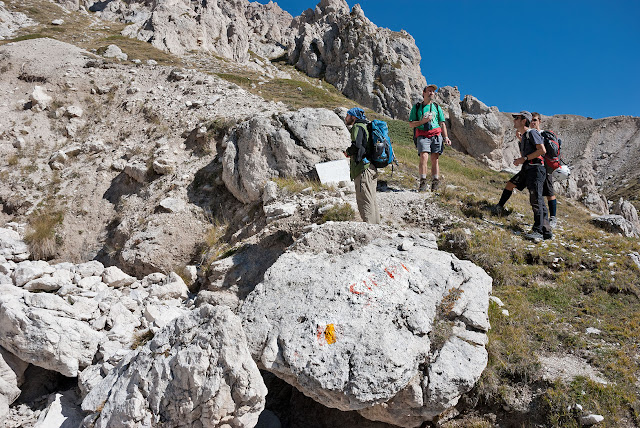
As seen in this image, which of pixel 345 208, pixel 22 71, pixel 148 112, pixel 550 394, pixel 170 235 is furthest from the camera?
pixel 22 71

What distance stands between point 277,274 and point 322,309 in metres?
0.93

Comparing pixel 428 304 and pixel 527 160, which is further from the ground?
pixel 527 160

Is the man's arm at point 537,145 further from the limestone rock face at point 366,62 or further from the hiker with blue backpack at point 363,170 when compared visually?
the limestone rock face at point 366,62

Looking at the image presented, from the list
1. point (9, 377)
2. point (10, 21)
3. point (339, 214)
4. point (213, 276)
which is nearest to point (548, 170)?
point (339, 214)

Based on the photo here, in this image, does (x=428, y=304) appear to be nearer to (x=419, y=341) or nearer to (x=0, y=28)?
(x=419, y=341)

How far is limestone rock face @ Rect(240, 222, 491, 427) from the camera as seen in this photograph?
4.01m

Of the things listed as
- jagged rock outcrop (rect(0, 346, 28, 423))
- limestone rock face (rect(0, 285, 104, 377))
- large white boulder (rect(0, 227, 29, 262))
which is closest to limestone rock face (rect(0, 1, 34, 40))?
large white boulder (rect(0, 227, 29, 262))

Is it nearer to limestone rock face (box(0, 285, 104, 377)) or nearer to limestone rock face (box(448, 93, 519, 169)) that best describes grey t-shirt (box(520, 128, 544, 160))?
limestone rock face (box(0, 285, 104, 377))

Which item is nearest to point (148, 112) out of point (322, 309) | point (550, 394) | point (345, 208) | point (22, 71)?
point (22, 71)

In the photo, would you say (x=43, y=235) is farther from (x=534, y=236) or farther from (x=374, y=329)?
(x=534, y=236)

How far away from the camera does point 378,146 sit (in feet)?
22.3

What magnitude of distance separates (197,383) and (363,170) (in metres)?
4.46

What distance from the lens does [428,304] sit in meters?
4.80

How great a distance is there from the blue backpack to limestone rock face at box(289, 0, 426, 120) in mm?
55656
